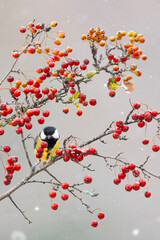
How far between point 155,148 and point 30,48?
2.20 feet

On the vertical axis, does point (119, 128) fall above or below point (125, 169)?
above

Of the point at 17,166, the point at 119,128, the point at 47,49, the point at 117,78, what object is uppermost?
the point at 47,49

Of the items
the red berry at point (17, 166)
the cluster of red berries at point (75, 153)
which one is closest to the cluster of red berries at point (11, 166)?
the red berry at point (17, 166)

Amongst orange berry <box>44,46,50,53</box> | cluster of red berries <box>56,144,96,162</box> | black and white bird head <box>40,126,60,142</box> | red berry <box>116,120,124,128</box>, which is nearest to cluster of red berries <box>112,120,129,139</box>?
red berry <box>116,120,124,128</box>

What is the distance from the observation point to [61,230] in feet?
16.5

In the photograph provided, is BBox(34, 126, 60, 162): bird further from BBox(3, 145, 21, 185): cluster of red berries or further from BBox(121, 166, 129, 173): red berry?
BBox(121, 166, 129, 173): red berry

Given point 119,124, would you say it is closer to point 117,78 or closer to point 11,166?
point 117,78

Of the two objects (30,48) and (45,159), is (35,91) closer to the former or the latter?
(30,48)

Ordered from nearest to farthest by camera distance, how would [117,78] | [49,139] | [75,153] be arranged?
[75,153] < [117,78] < [49,139]

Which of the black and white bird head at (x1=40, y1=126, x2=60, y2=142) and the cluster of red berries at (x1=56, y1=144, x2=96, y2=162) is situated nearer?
the cluster of red berries at (x1=56, y1=144, x2=96, y2=162)

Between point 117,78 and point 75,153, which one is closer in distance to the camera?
point 75,153

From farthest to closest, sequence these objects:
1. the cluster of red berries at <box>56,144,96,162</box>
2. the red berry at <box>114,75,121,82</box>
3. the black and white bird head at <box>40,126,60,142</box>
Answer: the black and white bird head at <box>40,126,60,142</box> → the red berry at <box>114,75,121,82</box> → the cluster of red berries at <box>56,144,96,162</box>

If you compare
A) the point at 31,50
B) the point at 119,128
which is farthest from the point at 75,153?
the point at 31,50

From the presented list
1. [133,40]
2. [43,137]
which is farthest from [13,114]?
[133,40]
